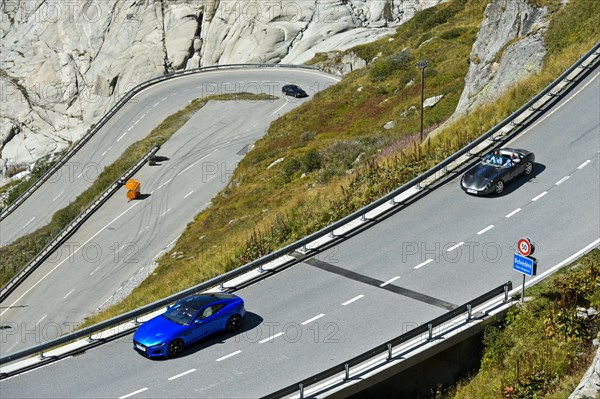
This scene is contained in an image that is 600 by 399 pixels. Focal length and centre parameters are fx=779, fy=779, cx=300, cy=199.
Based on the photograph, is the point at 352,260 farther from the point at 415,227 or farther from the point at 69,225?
the point at 69,225

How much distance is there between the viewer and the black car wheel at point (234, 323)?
21.8 metres

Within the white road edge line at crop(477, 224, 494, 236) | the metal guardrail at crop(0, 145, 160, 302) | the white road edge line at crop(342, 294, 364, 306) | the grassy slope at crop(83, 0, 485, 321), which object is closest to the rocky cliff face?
the grassy slope at crop(83, 0, 485, 321)

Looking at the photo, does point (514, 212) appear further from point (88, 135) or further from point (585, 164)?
point (88, 135)

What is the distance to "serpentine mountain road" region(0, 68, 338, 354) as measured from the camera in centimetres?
A: 4203

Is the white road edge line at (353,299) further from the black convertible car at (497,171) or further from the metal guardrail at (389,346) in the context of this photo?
the black convertible car at (497,171)

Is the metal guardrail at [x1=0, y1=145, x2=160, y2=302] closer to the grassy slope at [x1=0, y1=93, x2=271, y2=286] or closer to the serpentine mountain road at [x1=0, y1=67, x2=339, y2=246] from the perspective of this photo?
the grassy slope at [x1=0, y1=93, x2=271, y2=286]

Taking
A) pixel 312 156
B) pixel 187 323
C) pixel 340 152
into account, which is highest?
pixel 187 323

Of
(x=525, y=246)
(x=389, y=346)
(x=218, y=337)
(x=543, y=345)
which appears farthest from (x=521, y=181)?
(x=218, y=337)

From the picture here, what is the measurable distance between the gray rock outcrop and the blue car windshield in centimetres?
2119

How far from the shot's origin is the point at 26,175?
81375 mm

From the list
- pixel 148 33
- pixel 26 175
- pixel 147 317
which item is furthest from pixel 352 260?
pixel 148 33

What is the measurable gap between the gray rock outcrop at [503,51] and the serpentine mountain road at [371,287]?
265 inches

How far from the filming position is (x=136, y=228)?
50.1 m

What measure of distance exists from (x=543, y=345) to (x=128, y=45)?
88215 mm
